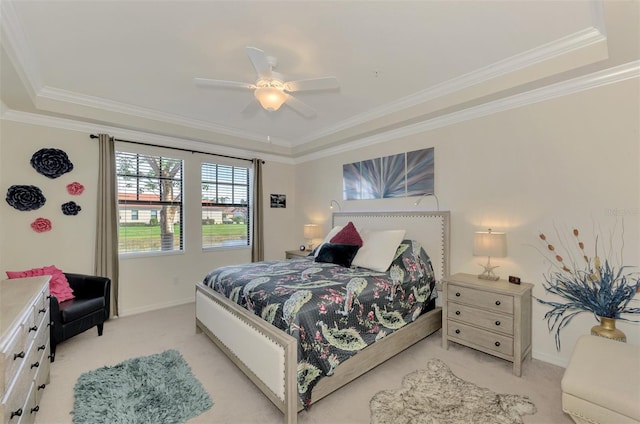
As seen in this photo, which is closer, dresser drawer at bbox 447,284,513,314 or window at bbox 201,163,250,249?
dresser drawer at bbox 447,284,513,314

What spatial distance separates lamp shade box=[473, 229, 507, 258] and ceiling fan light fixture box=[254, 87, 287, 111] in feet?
7.72

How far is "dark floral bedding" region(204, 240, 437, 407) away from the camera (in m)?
1.96

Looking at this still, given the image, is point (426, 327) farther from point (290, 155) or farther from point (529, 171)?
point (290, 155)

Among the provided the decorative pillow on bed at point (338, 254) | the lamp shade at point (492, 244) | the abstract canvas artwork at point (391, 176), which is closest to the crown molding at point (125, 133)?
the abstract canvas artwork at point (391, 176)

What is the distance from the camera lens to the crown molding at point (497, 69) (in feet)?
7.19

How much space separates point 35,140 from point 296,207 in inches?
154

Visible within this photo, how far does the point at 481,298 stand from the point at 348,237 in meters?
1.62

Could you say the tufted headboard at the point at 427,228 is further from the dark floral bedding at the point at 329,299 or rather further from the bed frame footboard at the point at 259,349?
the bed frame footboard at the point at 259,349

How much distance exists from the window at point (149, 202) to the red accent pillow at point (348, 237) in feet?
8.42

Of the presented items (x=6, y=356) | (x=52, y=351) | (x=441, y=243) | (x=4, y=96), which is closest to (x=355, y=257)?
(x=441, y=243)

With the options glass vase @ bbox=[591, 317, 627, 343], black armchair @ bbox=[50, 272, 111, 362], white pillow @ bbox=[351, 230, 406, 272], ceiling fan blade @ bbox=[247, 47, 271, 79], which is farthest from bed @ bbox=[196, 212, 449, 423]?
ceiling fan blade @ bbox=[247, 47, 271, 79]

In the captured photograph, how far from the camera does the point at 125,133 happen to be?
12.7 ft

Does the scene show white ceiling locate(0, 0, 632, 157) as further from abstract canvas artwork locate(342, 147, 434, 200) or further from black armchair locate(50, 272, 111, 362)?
black armchair locate(50, 272, 111, 362)

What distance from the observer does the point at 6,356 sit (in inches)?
47.7
